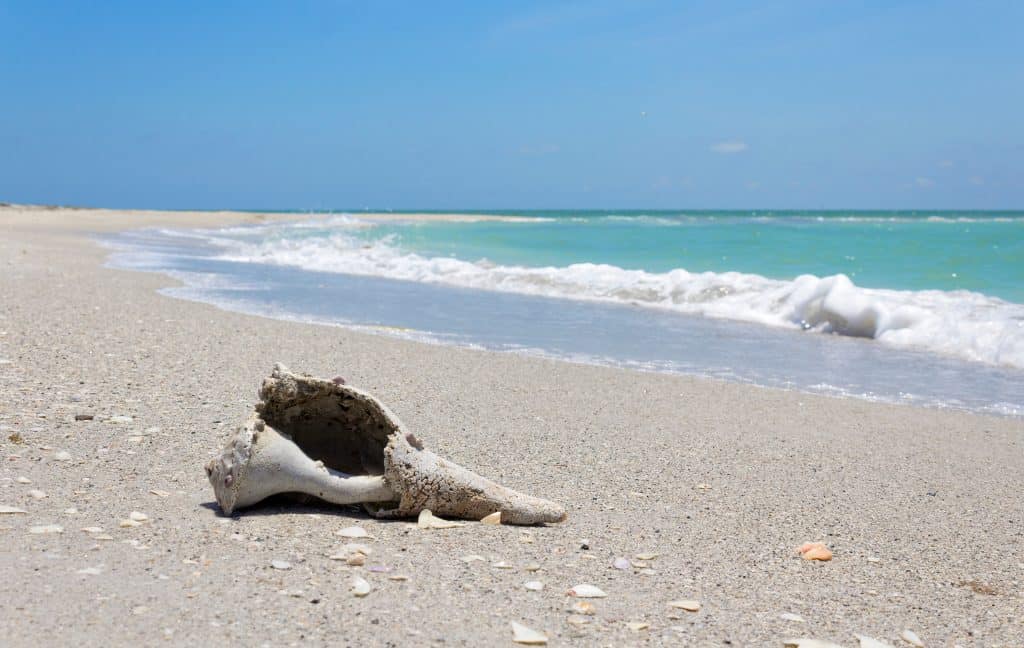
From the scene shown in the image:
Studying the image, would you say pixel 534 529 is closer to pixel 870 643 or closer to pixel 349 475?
pixel 349 475

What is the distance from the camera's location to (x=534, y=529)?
3600 mm

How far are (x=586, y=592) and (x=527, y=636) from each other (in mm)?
411

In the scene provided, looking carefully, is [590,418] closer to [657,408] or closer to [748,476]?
[657,408]

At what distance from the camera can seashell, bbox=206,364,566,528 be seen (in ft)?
11.7

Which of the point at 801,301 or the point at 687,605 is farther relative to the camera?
the point at 801,301

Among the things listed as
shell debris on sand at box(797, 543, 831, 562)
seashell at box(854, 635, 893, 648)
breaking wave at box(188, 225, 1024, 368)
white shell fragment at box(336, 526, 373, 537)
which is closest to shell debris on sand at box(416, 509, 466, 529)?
white shell fragment at box(336, 526, 373, 537)

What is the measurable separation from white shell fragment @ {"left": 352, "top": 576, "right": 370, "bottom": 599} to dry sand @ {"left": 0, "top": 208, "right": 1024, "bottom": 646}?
4 centimetres

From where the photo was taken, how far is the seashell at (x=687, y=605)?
112 inches

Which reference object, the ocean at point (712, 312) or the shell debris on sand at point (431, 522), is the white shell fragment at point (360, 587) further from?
the ocean at point (712, 312)

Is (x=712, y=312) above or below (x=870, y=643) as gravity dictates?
above

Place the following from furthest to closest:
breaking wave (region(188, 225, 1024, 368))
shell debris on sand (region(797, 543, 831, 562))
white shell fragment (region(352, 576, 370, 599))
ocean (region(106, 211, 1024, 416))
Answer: breaking wave (region(188, 225, 1024, 368)), ocean (region(106, 211, 1024, 416)), shell debris on sand (region(797, 543, 831, 562)), white shell fragment (region(352, 576, 370, 599))

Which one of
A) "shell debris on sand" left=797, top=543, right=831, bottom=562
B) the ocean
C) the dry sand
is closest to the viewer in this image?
the dry sand

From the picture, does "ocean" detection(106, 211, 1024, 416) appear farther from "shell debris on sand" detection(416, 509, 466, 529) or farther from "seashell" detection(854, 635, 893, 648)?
"seashell" detection(854, 635, 893, 648)

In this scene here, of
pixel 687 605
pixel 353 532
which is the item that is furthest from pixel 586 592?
pixel 353 532
